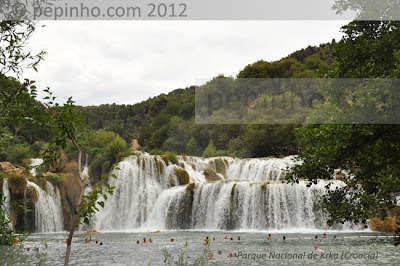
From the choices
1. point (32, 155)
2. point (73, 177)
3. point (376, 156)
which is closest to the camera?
point (32, 155)

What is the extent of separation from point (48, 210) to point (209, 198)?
14916 mm

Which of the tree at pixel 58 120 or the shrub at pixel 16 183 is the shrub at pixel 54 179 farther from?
the tree at pixel 58 120

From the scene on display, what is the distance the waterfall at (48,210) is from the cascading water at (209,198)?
410 cm

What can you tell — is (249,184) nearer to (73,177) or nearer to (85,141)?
(73,177)

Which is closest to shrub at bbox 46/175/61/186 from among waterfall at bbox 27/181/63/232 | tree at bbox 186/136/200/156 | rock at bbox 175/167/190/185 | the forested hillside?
waterfall at bbox 27/181/63/232

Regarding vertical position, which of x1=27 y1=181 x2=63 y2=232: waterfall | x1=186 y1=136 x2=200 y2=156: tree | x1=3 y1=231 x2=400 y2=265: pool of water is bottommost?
x1=3 y1=231 x2=400 y2=265: pool of water

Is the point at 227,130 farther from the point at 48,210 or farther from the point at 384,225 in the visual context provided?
the point at 384,225

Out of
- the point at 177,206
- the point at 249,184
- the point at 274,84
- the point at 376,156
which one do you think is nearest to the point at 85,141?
the point at 376,156

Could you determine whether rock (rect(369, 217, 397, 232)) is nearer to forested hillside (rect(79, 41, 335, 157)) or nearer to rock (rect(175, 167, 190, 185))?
rock (rect(175, 167, 190, 185))

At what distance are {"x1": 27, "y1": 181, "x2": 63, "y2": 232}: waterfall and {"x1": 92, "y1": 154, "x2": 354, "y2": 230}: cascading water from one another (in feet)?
13.4

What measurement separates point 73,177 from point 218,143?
104 ft

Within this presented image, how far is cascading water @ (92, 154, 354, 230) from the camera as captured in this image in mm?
30469

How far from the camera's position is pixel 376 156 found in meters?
8.73

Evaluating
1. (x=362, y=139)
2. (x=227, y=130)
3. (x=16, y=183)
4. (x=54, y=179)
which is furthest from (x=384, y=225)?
(x=227, y=130)
